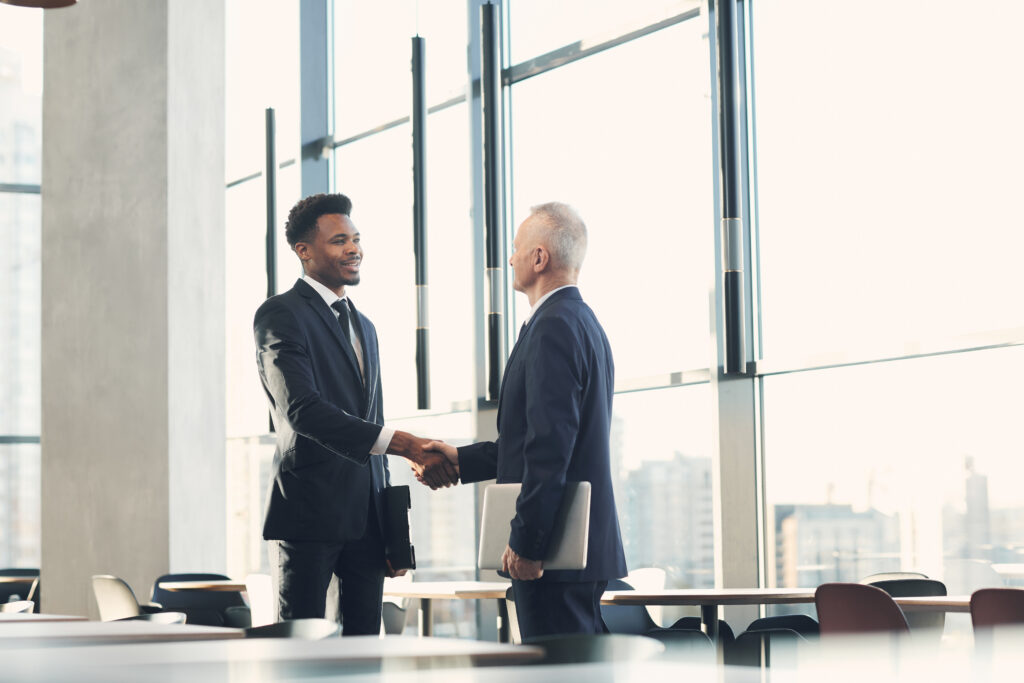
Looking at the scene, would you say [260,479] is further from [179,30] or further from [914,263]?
[914,263]

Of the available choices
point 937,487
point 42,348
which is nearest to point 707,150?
point 937,487

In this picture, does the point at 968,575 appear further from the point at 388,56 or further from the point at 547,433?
the point at 388,56

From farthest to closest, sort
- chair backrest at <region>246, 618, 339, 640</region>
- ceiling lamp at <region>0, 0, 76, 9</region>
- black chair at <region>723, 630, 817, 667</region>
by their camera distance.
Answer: black chair at <region>723, 630, 817, 667</region>, ceiling lamp at <region>0, 0, 76, 9</region>, chair backrest at <region>246, 618, 339, 640</region>

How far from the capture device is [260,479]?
30.7 feet

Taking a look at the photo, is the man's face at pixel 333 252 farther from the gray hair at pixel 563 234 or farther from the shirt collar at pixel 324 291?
the gray hair at pixel 563 234

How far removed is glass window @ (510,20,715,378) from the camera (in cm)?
637

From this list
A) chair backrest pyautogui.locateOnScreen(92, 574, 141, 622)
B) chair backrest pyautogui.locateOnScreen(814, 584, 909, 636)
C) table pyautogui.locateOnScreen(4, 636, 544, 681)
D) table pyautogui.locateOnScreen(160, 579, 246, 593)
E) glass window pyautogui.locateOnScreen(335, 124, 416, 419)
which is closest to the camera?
table pyautogui.locateOnScreen(4, 636, 544, 681)

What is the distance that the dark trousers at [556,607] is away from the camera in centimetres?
276

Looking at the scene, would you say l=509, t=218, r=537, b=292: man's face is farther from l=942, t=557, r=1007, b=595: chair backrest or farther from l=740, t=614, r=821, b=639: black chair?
l=942, t=557, r=1007, b=595: chair backrest

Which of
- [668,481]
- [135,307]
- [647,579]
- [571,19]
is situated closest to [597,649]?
[647,579]

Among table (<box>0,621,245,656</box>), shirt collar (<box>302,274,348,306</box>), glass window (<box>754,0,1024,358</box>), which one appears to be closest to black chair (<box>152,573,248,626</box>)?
glass window (<box>754,0,1024,358</box>)

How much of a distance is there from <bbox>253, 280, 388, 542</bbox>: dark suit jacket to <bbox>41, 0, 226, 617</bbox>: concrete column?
4144 mm

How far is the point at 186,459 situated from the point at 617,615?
10.8 ft

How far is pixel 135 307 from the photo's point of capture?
24.1 ft
